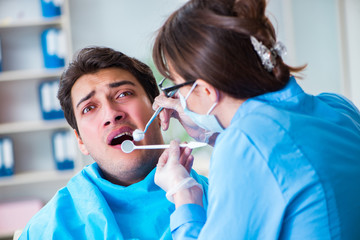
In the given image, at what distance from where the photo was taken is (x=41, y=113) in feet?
12.6

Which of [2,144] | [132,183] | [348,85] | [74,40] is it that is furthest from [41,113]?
[348,85]

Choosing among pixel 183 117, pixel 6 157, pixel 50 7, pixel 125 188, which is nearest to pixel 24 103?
pixel 6 157

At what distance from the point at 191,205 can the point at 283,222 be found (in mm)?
268

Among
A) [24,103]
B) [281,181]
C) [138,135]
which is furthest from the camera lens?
[24,103]

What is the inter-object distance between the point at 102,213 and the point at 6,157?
2.42 m

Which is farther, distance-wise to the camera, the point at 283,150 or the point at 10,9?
the point at 10,9

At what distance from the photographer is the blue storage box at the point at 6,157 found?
11.7 ft

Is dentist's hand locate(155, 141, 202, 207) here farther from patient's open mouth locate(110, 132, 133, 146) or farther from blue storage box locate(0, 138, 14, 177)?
blue storage box locate(0, 138, 14, 177)

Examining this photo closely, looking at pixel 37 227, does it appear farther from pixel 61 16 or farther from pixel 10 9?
pixel 10 9

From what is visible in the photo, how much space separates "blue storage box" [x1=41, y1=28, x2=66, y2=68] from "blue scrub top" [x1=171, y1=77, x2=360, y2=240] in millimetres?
2941

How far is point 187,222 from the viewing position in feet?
3.73

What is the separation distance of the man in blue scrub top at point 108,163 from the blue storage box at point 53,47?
1.94 metres

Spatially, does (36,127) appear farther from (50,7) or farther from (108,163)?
(108,163)

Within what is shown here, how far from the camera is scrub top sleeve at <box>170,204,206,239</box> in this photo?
3.71ft
